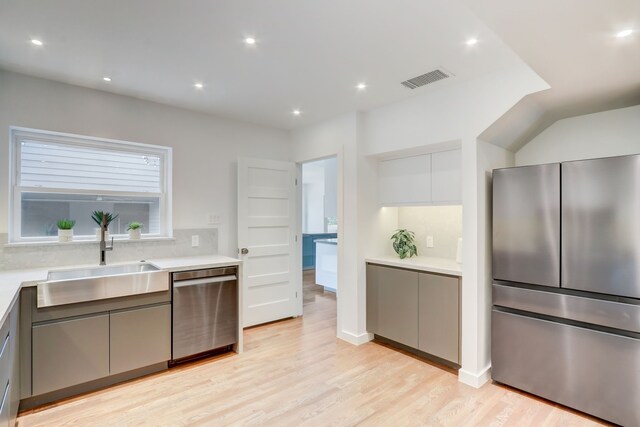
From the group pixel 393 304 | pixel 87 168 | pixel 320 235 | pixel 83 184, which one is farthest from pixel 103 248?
pixel 320 235

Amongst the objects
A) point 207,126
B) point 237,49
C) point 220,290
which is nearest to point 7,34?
point 237,49

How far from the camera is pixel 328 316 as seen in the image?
451 cm

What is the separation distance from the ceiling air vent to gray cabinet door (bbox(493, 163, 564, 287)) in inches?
35.1

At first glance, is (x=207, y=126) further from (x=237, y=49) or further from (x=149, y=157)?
(x=237, y=49)

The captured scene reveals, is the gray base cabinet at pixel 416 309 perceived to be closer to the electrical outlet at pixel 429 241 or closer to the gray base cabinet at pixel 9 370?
the electrical outlet at pixel 429 241

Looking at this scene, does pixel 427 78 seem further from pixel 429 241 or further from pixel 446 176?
pixel 429 241

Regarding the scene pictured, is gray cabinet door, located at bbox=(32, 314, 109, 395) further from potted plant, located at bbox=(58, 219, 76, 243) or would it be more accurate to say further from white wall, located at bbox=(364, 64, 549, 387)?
white wall, located at bbox=(364, 64, 549, 387)

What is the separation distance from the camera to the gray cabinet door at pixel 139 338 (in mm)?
2637

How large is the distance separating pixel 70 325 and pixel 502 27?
329cm

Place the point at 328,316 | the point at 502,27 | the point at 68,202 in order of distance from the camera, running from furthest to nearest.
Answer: the point at 328,316 → the point at 68,202 → the point at 502,27

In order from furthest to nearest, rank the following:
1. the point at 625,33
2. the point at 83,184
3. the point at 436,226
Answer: the point at 436,226 < the point at 83,184 < the point at 625,33

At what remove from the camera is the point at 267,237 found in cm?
419

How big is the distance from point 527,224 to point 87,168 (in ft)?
12.8

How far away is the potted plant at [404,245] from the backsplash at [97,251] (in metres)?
2.04
